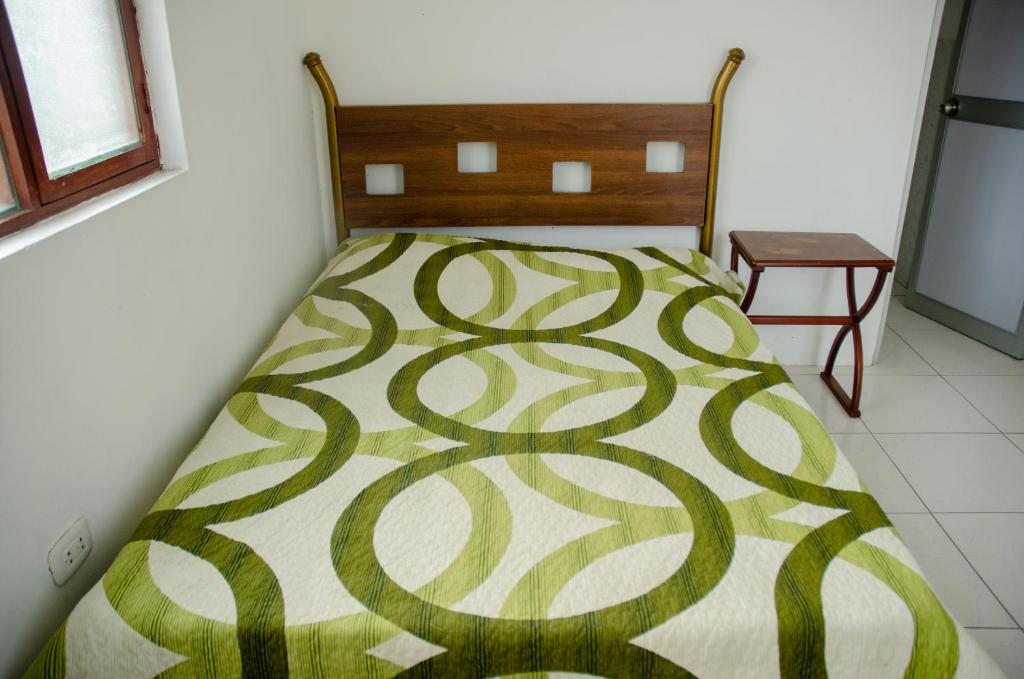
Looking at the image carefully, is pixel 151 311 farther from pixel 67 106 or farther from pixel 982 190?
pixel 982 190

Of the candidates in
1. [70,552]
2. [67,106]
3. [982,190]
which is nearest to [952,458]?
[982,190]

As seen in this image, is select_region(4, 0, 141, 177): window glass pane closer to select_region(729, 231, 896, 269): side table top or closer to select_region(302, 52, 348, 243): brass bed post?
select_region(302, 52, 348, 243): brass bed post

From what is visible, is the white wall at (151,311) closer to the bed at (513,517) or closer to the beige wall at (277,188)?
the beige wall at (277,188)

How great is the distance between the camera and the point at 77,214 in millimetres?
1438

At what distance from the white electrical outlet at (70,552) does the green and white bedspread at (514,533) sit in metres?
0.09

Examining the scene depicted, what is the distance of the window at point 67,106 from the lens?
131 centimetres

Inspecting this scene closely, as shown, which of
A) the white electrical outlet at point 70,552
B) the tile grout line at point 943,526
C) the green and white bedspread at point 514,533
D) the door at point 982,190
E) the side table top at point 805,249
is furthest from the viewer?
the door at point 982,190

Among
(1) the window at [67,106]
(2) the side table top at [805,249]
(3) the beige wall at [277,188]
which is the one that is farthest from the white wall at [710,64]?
(1) the window at [67,106]

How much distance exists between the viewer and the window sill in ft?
4.16

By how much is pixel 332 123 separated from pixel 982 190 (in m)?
2.53

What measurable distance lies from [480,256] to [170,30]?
1076 mm

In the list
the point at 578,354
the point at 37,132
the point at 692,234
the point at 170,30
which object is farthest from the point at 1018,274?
the point at 37,132

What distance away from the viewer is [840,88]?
106 inches

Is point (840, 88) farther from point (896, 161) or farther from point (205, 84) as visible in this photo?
point (205, 84)
